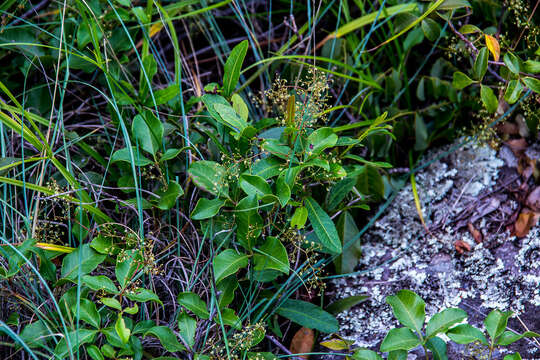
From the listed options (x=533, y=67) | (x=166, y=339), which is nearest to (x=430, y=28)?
(x=533, y=67)

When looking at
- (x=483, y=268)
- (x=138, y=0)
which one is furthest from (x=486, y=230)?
(x=138, y=0)

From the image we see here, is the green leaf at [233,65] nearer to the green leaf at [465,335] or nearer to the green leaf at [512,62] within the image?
the green leaf at [512,62]

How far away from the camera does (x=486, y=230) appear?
5.09ft

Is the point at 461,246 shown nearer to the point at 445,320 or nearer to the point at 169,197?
the point at 445,320

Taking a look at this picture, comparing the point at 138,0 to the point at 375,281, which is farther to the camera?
the point at 138,0

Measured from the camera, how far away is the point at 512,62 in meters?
1.39

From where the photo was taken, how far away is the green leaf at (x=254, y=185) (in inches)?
47.8

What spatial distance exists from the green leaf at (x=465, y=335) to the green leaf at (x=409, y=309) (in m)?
0.07

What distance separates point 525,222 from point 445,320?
55 centimetres

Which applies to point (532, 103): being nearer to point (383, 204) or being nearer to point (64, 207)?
point (383, 204)

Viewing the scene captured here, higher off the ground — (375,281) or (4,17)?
(4,17)

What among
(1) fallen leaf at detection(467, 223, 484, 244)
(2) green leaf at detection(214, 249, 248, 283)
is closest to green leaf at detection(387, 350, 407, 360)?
(2) green leaf at detection(214, 249, 248, 283)

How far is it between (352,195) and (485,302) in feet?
1.63

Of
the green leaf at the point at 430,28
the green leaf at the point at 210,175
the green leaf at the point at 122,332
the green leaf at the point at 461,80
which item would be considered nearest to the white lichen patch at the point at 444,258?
the green leaf at the point at 461,80
